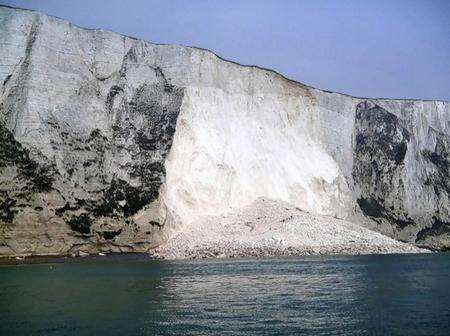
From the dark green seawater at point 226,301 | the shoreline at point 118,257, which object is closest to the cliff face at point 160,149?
the shoreline at point 118,257

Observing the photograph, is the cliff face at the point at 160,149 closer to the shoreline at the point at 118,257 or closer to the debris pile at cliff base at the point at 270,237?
the shoreline at the point at 118,257

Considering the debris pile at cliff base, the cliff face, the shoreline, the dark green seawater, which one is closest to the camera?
the dark green seawater

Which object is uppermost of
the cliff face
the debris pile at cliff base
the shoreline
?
the cliff face

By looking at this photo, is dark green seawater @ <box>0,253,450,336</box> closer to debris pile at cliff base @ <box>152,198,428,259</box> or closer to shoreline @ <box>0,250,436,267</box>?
shoreline @ <box>0,250,436,267</box>

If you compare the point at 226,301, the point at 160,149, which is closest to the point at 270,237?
the point at 160,149

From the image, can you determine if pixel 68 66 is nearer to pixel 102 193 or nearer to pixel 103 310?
pixel 102 193

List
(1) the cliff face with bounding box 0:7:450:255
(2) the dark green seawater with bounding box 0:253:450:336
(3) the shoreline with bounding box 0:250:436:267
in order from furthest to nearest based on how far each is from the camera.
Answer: (1) the cliff face with bounding box 0:7:450:255
(3) the shoreline with bounding box 0:250:436:267
(2) the dark green seawater with bounding box 0:253:450:336

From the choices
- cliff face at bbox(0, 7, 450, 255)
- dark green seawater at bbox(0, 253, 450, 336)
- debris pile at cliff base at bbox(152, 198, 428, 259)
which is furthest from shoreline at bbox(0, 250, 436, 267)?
dark green seawater at bbox(0, 253, 450, 336)

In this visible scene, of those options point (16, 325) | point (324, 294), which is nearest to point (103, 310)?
point (16, 325)
